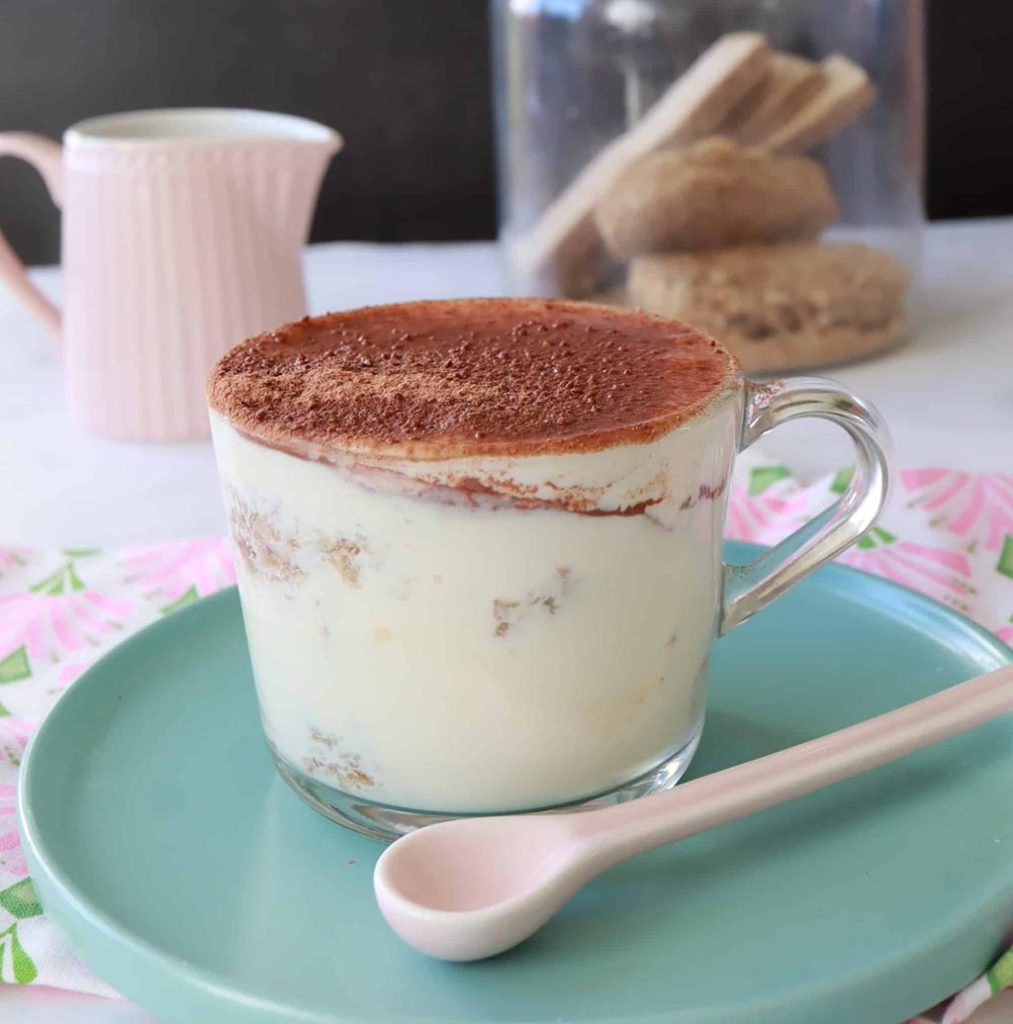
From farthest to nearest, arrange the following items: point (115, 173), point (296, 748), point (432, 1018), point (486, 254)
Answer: point (486, 254), point (115, 173), point (296, 748), point (432, 1018)

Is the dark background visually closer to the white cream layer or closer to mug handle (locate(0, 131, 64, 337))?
mug handle (locate(0, 131, 64, 337))

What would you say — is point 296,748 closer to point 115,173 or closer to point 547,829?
point 547,829

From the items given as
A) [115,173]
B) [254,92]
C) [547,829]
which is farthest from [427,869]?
[254,92]

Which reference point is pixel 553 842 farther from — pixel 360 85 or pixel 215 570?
pixel 360 85

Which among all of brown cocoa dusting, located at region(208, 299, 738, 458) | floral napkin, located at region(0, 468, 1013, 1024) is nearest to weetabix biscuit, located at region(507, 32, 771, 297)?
floral napkin, located at region(0, 468, 1013, 1024)

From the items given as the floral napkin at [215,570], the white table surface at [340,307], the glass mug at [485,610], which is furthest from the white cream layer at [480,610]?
the white table surface at [340,307]

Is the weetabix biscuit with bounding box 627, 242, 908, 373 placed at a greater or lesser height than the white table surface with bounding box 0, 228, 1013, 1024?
greater
